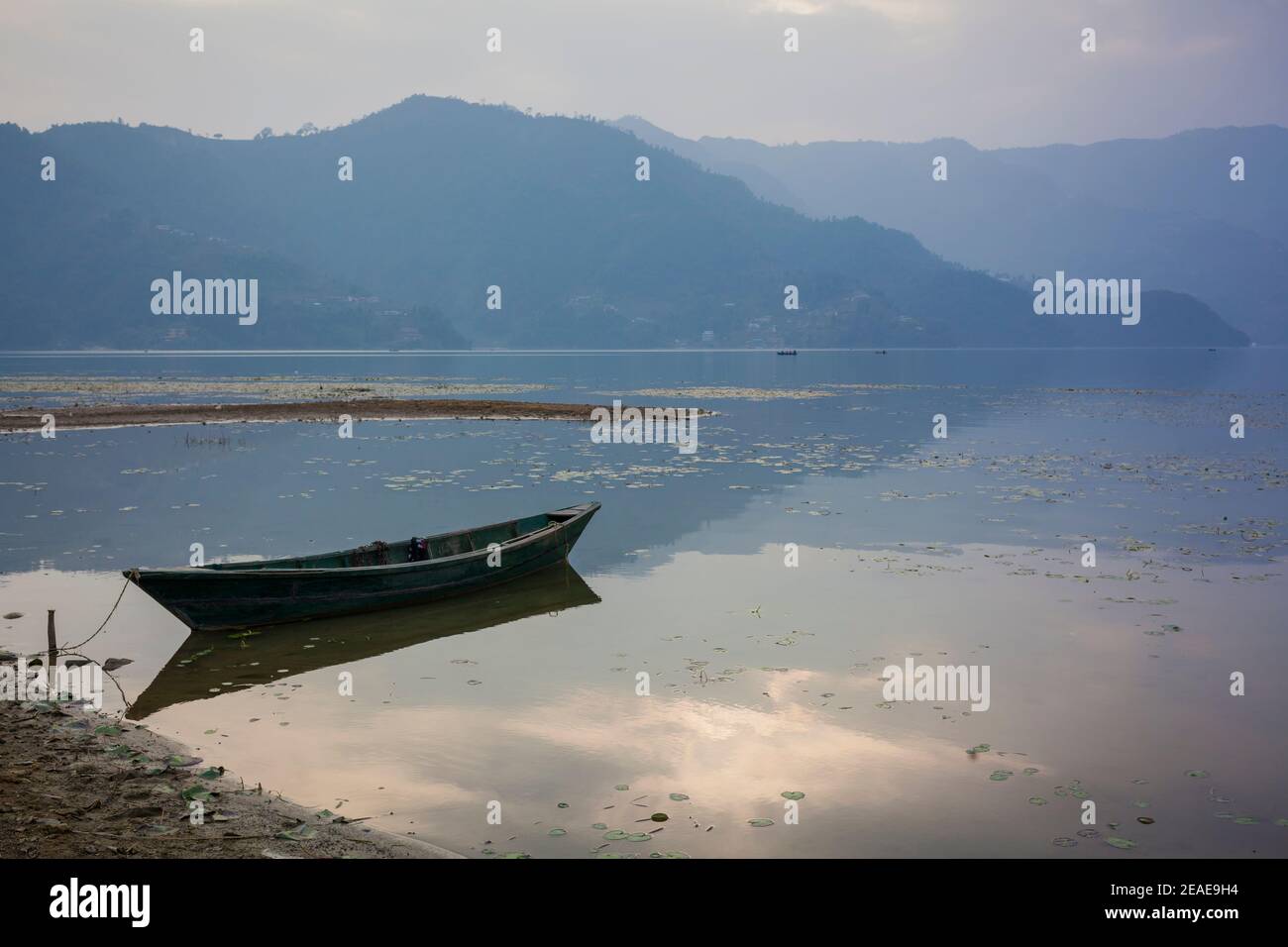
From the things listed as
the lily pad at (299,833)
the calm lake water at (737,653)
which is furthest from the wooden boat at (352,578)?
the lily pad at (299,833)

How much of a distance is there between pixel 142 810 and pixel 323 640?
7.32m

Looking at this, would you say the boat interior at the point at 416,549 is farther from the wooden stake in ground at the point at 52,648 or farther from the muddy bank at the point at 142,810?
the muddy bank at the point at 142,810

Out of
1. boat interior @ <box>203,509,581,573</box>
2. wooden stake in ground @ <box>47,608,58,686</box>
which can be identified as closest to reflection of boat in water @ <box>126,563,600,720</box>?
boat interior @ <box>203,509,581,573</box>

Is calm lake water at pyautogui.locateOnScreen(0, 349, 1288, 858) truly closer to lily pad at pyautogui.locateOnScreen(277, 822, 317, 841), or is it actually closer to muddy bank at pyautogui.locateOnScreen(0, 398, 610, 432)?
lily pad at pyautogui.locateOnScreen(277, 822, 317, 841)

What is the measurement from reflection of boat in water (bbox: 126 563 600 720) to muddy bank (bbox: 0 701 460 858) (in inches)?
76.9

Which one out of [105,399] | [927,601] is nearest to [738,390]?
[105,399]

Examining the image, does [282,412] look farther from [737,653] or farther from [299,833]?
[299,833]

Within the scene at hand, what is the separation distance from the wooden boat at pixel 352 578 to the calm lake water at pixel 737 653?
49 centimetres

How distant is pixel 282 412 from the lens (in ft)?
203

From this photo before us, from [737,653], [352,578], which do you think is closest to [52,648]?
[352,578]

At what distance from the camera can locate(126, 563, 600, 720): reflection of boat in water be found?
15.3 metres

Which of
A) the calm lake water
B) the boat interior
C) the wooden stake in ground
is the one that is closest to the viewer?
the calm lake water

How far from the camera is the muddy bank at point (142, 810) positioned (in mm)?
9469
